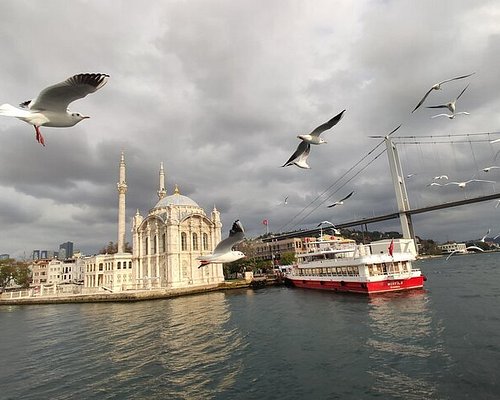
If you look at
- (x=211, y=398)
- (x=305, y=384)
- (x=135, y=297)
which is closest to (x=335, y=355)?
(x=305, y=384)

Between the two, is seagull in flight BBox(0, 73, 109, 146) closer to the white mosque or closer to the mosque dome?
the white mosque

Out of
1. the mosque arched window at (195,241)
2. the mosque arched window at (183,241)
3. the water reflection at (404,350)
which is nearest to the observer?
the water reflection at (404,350)

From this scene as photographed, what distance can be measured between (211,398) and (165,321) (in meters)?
14.6

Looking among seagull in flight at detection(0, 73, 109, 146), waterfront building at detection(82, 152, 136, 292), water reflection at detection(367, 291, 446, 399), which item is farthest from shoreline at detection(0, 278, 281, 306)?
seagull in flight at detection(0, 73, 109, 146)

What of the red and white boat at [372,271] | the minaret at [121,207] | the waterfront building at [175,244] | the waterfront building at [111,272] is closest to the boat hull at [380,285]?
the red and white boat at [372,271]

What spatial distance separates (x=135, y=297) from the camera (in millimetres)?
39156

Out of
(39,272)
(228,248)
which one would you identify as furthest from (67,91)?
(39,272)

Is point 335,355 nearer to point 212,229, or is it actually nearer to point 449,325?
point 449,325

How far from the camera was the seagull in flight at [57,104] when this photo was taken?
156 inches

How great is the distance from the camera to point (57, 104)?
14.2 ft

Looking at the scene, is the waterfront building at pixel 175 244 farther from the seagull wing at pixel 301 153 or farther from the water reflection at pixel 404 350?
the seagull wing at pixel 301 153

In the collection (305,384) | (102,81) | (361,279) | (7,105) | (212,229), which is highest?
(212,229)

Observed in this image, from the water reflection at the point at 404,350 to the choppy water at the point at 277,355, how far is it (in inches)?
1.8

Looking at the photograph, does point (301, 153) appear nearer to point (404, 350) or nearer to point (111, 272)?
point (404, 350)
